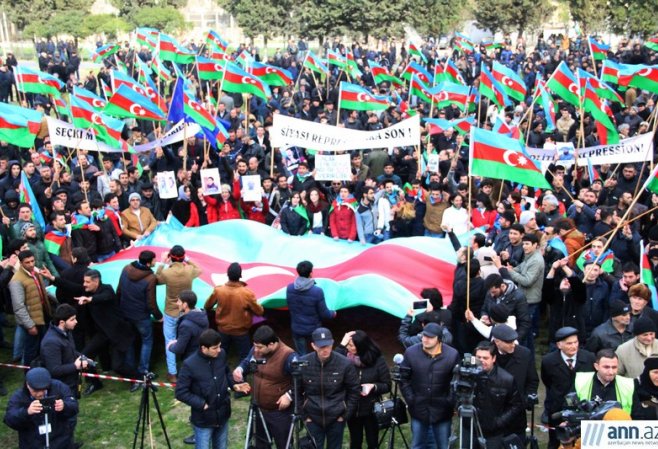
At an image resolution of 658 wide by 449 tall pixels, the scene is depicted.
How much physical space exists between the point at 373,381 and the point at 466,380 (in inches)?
41.7

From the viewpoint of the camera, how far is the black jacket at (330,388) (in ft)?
22.7

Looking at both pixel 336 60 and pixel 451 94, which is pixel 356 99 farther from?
pixel 336 60

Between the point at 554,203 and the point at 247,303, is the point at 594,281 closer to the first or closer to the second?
the point at 554,203

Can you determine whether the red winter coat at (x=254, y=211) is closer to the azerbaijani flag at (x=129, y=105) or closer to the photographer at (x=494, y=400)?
the azerbaijani flag at (x=129, y=105)

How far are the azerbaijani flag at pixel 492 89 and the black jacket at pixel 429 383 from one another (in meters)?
9.98

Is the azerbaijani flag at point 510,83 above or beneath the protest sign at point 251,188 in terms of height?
above

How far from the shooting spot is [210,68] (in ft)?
65.2

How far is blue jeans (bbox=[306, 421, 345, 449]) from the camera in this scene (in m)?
7.08

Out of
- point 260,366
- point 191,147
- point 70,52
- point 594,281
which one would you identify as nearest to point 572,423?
point 260,366

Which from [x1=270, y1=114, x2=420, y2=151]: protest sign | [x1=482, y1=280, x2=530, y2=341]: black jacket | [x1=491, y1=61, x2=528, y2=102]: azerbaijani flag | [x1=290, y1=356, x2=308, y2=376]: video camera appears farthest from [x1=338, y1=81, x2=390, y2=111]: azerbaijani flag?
[x1=290, y1=356, x2=308, y2=376]: video camera

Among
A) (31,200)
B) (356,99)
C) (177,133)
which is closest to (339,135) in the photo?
(356,99)

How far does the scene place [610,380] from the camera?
21.9 ft

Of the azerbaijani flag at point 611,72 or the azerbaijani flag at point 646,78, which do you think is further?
the azerbaijani flag at point 611,72

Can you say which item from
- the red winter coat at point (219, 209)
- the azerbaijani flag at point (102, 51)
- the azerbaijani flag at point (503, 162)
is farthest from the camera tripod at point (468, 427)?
the azerbaijani flag at point (102, 51)
